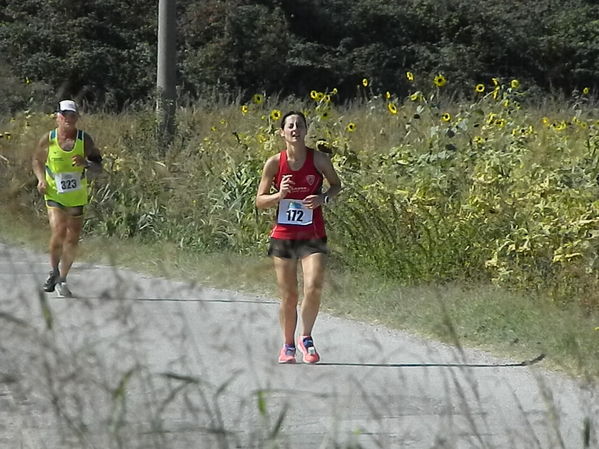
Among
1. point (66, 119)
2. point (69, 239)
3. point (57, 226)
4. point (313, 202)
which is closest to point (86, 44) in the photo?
point (66, 119)

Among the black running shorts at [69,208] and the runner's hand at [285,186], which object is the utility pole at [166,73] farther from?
the runner's hand at [285,186]

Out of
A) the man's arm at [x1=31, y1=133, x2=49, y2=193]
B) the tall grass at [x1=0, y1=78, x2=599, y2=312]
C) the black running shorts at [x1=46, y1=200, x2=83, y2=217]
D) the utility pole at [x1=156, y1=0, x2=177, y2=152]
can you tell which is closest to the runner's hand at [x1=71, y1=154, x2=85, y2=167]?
the man's arm at [x1=31, y1=133, x2=49, y2=193]

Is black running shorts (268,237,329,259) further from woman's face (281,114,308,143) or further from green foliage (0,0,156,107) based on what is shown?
green foliage (0,0,156,107)

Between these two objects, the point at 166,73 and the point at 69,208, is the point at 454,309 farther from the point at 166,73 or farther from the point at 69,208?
the point at 166,73

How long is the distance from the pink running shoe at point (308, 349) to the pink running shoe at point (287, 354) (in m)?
0.08

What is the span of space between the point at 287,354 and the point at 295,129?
56.9 inches

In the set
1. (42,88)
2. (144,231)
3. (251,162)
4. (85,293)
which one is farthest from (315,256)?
(42,88)

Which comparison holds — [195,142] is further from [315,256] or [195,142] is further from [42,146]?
[315,256]

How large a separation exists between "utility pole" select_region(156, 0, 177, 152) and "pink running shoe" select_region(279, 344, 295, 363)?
335 inches

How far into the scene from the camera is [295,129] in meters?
Result: 8.07

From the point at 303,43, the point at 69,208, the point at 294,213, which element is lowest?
the point at 303,43

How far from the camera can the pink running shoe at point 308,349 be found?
26.0 ft

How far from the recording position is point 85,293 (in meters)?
3.99

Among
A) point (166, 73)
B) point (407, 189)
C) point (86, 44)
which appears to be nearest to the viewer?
point (407, 189)
